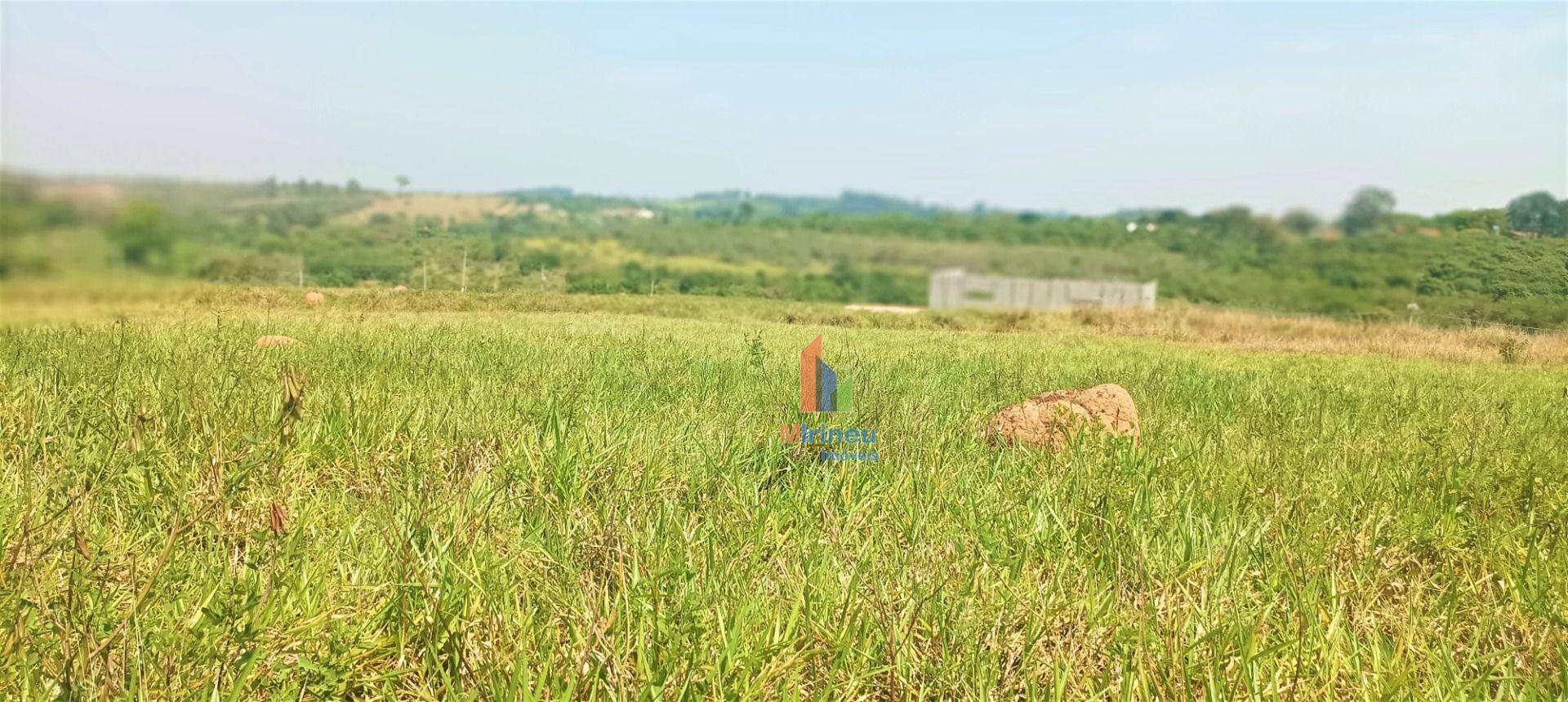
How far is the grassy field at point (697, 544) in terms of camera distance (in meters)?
2.04

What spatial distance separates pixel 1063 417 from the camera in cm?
464

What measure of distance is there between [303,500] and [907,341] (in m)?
8.35

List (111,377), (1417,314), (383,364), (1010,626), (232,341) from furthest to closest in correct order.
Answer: (1417,314) → (232,341) → (383,364) → (111,377) → (1010,626)

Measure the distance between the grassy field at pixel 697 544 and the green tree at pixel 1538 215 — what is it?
1341 mm

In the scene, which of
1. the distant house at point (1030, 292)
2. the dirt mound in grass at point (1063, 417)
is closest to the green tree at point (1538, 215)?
the dirt mound in grass at point (1063, 417)

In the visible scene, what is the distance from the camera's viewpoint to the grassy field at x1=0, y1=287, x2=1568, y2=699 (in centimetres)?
204

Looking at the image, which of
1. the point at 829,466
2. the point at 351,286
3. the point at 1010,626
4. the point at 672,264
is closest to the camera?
the point at 1010,626

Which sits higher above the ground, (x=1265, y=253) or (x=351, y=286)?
(x=1265, y=253)

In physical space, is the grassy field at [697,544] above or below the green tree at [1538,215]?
below

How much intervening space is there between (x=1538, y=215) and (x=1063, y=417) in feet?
13.0

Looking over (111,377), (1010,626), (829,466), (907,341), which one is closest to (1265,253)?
(907,341)

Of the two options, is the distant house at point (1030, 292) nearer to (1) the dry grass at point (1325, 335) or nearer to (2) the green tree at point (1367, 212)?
(1) the dry grass at point (1325, 335)

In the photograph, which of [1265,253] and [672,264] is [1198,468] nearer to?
[1265,253]

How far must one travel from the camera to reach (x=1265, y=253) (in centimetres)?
945
